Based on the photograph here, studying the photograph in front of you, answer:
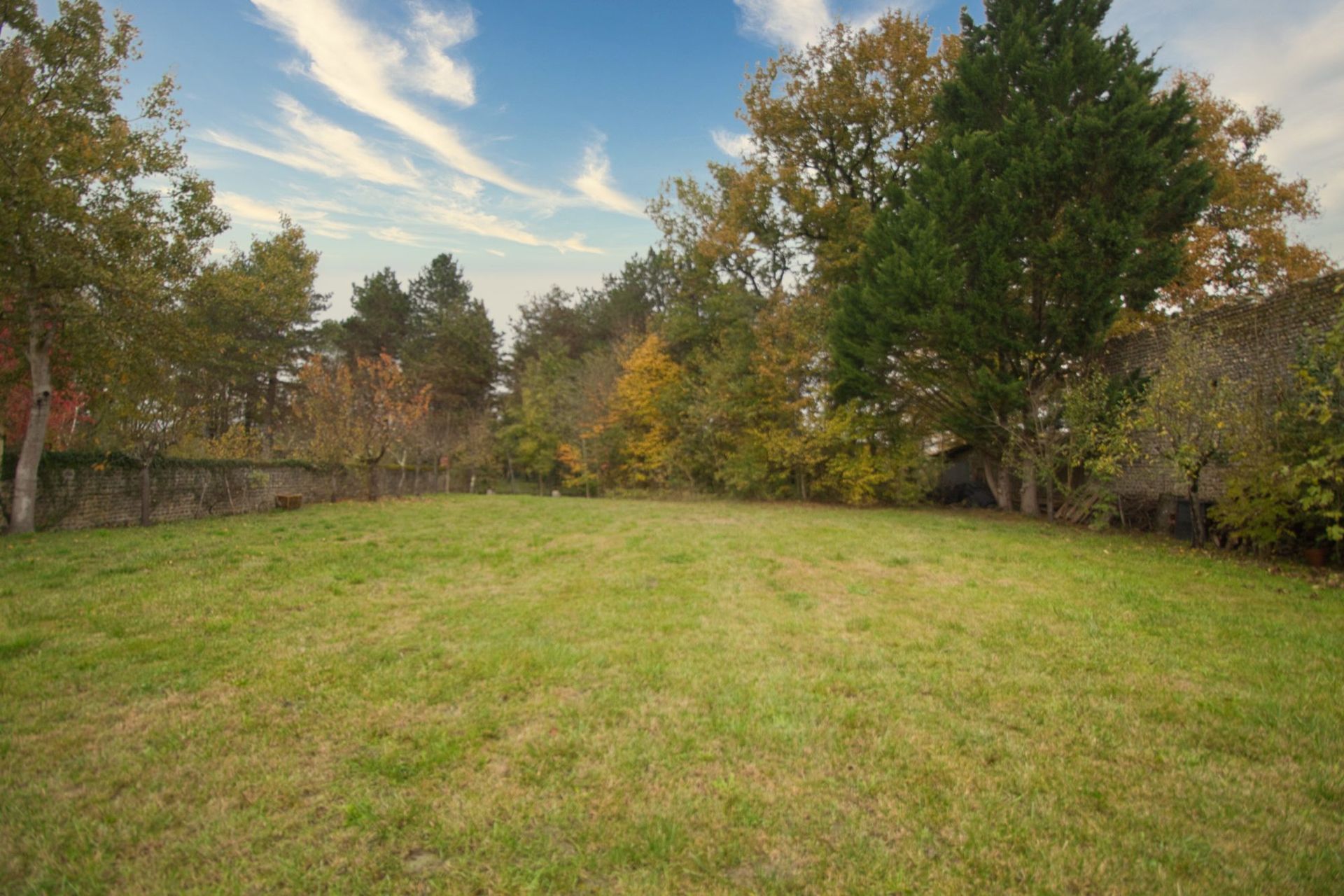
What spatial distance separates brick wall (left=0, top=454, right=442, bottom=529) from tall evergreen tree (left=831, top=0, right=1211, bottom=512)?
18.6m

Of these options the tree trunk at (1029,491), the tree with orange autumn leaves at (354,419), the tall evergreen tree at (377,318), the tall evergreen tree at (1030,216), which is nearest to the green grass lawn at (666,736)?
the tall evergreen tree at (1030,216)

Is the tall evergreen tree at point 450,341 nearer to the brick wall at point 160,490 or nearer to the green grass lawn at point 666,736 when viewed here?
the brick wall at point 160,490

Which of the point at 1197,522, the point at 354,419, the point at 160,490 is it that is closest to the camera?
the point at 1197,522

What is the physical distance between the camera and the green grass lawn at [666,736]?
2.25 m

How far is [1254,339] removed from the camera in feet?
33.6

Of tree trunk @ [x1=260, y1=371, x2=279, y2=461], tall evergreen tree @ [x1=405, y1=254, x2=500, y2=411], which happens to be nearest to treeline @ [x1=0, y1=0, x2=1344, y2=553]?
tree trunk @ [x1=260, y1=371, x2=279, y2=461]

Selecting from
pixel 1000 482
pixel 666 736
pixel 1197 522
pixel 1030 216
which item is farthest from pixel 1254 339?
pixel 666 736

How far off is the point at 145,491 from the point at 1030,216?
22318mm

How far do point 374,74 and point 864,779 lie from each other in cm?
1374

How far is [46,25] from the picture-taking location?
11570 mm

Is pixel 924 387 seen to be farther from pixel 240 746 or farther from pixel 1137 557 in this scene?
pixel 240 746

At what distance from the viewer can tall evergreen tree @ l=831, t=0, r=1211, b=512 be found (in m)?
12.7

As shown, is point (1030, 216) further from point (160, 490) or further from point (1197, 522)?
point (160, 490)

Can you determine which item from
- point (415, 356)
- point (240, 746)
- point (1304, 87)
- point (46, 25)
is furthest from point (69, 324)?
point (415, 356)
